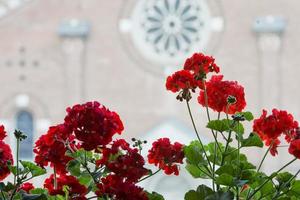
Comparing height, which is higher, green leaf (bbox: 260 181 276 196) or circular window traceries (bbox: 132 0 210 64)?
circular window traceries (bbox: 132 0 210 64)

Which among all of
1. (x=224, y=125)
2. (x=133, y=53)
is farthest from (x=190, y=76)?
(x=133, y=53)

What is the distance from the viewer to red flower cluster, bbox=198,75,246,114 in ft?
13.6

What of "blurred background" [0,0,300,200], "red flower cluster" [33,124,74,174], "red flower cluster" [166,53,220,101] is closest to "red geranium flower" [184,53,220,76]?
"red flower cluster" [166,53,220,101]

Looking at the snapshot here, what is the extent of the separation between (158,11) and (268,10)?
255cm

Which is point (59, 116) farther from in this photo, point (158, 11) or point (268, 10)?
point (268, 10)

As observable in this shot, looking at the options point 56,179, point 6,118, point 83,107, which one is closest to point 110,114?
point 83,107

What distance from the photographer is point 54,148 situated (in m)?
4.05

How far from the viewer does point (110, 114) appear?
388cm

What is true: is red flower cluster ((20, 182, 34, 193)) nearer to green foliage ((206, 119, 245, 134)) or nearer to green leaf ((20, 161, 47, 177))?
green leaf ((20, 161, 47, 177))

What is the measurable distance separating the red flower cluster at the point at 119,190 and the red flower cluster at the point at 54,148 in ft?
0.92

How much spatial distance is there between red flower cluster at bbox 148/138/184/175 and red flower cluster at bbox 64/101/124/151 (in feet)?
1.13

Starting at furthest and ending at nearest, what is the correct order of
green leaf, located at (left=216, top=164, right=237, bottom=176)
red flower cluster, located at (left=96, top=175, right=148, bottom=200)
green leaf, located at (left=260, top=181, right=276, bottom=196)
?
green leaf, located at (left=260, top=181, right=276, bottom=196)
green leaf, located at (left=216, top=164, right=237, bottom=176)
red flower cluster, located at (left=96, top=175, right=148, bottom=200)

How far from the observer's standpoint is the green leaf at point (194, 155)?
404cm

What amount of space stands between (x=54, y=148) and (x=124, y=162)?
35cm
